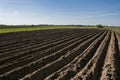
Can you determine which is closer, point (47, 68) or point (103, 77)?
point (103, 77)

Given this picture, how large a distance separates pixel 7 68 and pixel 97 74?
13.5 feet

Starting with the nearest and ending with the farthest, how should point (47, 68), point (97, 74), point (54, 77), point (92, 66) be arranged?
point (54, 77) → point (97, 74) → point (47, 68) → point (92, 66)

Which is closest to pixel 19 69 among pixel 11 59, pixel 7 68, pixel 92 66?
pixel 7 68

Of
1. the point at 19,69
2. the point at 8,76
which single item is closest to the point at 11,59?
the point at 19,69

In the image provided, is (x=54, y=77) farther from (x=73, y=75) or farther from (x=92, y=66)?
(x=92, y=66)

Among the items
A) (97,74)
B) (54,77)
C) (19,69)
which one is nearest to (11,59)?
(19,69)

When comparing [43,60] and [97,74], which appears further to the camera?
[43,60]

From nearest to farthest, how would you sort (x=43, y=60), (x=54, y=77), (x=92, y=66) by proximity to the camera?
(x=54, y=77) < (x=92, y=66) < (x=43, y=60)

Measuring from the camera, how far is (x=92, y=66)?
10945 millimetres

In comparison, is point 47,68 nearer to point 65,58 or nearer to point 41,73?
point 41,73

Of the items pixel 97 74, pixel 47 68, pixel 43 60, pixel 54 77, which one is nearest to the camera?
pixel 54 77

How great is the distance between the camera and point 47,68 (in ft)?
33.7

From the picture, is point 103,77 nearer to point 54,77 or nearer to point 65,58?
point 54,77

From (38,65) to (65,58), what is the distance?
2.32 m
